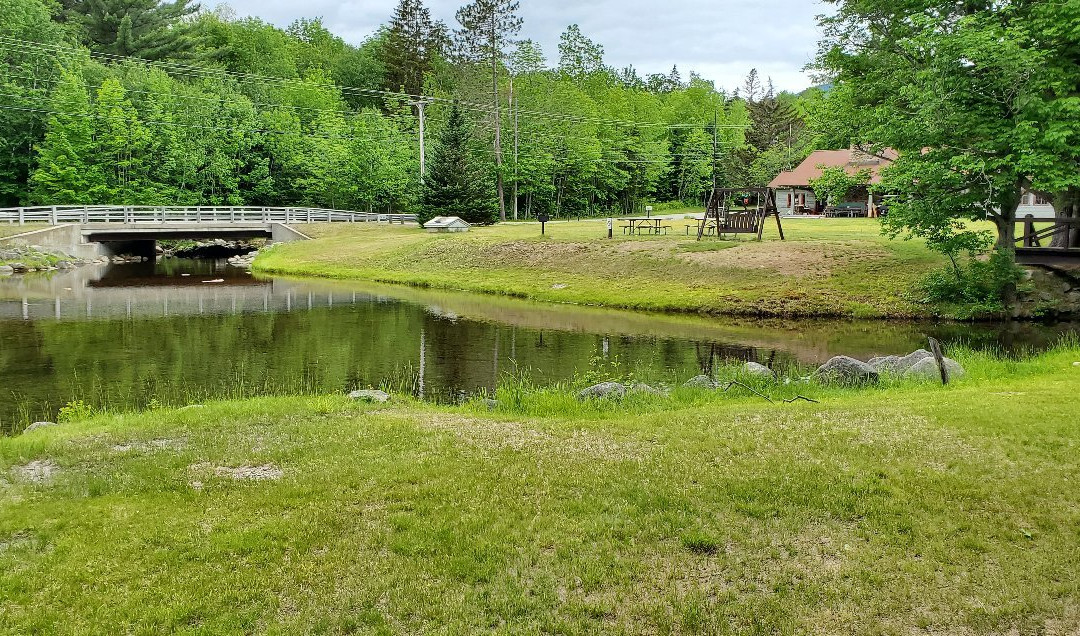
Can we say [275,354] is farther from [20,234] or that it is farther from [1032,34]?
[20,234]

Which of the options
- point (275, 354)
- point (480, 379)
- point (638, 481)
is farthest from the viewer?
point (275, 354)

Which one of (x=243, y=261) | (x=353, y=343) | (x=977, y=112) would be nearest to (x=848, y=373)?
(x=977, y=112)

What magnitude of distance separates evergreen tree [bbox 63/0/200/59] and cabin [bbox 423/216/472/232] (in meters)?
42.6

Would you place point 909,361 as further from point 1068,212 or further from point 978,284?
point 1068,212

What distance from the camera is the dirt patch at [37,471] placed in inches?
313

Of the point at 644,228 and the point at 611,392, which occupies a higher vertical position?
the point at 644,228

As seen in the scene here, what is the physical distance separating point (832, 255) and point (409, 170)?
4700cm

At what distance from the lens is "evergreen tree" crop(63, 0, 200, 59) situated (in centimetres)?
7431

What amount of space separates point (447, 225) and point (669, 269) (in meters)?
20.9

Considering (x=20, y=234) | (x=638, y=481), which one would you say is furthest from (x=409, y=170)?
(x=638, y=481)

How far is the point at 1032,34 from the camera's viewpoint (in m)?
21.4

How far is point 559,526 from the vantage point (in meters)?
6.57

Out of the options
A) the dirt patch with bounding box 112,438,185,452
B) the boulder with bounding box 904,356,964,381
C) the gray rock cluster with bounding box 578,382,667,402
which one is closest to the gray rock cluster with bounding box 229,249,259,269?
the gray rock cluster with bounding box 578,382,667,402

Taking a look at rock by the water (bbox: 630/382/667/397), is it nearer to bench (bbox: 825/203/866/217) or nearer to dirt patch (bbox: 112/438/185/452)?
dirt patch (bbox: 112/438/185/452)
